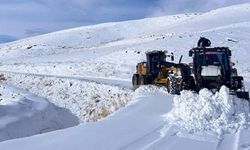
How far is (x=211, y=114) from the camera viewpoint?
13258 millimetres

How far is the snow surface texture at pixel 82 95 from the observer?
24.5 meters

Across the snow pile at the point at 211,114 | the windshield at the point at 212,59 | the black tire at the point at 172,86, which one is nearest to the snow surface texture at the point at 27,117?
the black tire at the point at 172,86

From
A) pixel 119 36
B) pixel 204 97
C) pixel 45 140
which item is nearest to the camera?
pixel 45 140

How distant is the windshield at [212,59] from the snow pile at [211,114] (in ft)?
16.7

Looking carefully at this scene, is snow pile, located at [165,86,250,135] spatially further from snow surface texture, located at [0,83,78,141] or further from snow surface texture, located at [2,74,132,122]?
snow surface texture, located at [2,74,132,122]

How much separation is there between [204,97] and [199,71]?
556 centimetres

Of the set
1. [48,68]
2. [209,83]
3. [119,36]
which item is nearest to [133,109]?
[209,83]

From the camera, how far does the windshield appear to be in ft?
66.3

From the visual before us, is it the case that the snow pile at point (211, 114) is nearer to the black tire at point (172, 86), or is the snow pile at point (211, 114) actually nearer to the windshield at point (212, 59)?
the windshield at point (212, 59)

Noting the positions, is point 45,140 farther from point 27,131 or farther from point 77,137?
point 27,131

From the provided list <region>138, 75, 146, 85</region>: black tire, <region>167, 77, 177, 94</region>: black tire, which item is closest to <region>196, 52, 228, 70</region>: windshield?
<region>167, 77, 177, 94</region>: black tire

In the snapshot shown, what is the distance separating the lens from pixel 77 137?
11430mm

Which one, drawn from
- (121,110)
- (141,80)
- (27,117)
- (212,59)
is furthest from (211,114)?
(141,80)

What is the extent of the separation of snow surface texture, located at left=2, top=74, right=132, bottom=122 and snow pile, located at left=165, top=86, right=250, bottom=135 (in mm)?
8251
